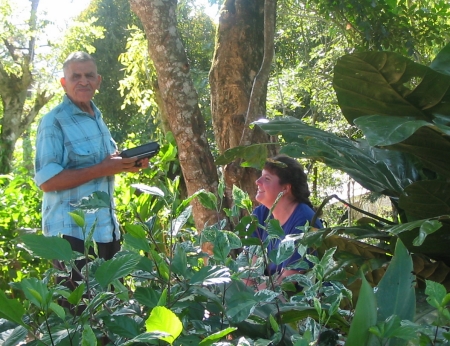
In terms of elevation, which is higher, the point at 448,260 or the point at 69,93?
the point at 69,93

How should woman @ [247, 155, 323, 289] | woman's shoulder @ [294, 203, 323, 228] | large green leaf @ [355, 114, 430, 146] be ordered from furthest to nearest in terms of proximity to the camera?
1. woman @ [247, 155, 323, 289]
2. woman's shoulder @ [294, 203, 323, 228]
3. large green leaf @ [355, 114, 430, 146]

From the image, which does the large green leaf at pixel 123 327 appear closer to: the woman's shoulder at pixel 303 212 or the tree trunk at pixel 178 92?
the woman's shoulder at pixel 303 212

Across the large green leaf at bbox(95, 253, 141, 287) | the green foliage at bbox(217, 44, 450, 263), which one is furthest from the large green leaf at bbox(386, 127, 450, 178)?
the large green leaf at bbox(95, 253, 141, 287)

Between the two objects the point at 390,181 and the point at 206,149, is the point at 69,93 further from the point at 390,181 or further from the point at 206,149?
the point at 390,181

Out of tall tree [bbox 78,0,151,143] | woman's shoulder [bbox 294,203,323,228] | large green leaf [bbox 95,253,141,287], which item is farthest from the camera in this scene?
tall tree [bbox 78,0,151,143]

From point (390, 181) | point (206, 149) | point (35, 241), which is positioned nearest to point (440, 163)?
point (390, 181)

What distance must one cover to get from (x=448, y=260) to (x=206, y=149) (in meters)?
1.91

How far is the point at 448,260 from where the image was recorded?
A: 1577 mm

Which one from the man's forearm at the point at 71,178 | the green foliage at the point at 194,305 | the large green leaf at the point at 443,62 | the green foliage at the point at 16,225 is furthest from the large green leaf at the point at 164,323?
the green foliage at the point at 16,225

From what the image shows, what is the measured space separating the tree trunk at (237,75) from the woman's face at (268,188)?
0.41 meters

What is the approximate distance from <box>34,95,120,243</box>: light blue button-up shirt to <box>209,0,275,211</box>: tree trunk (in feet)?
2.47

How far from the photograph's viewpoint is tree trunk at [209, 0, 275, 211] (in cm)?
343

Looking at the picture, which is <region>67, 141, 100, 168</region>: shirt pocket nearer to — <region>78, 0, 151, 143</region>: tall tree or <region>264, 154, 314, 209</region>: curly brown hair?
<region>264, 154, 314, 209</region>: curly brown hair

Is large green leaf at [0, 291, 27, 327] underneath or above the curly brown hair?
above
